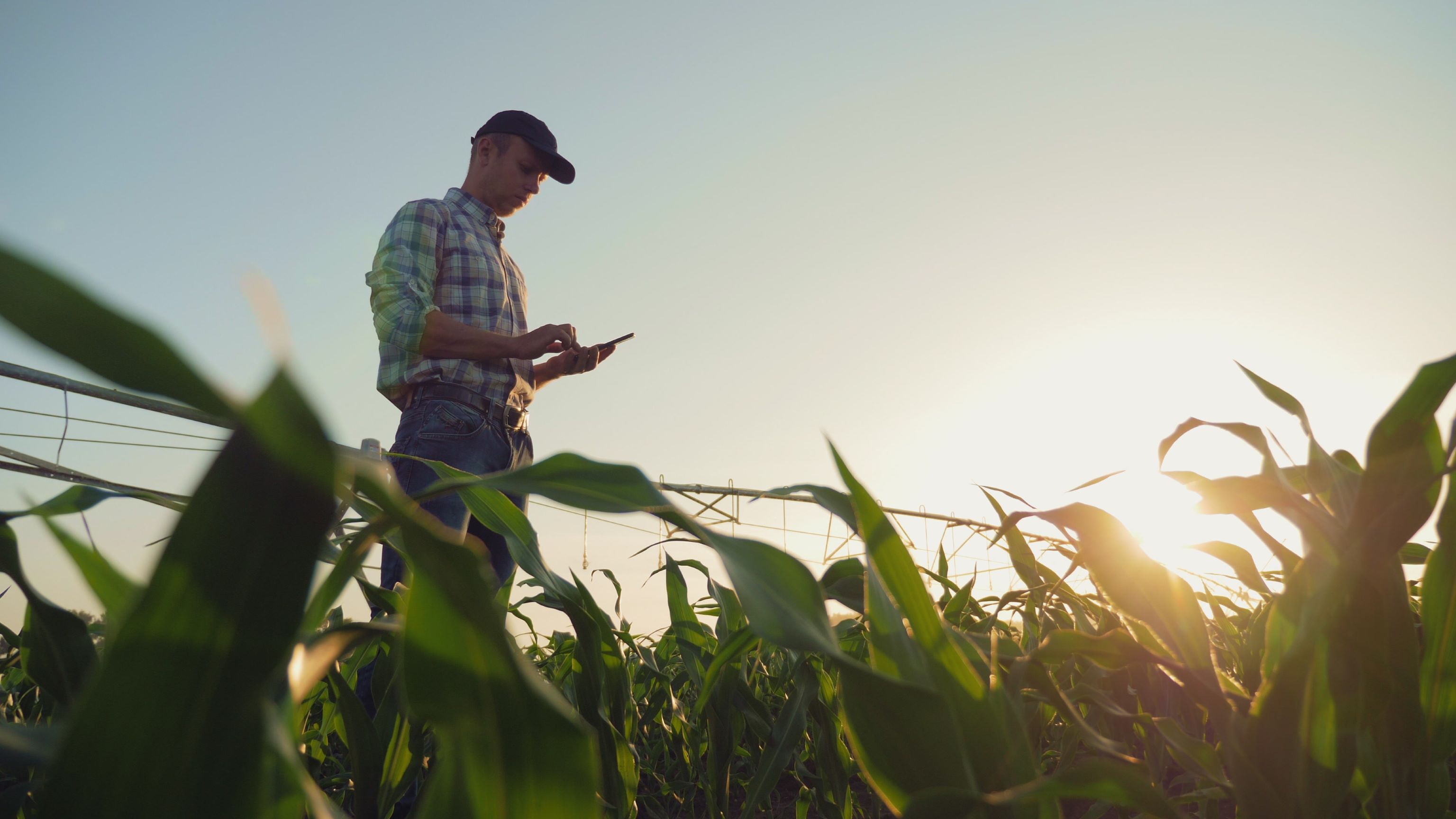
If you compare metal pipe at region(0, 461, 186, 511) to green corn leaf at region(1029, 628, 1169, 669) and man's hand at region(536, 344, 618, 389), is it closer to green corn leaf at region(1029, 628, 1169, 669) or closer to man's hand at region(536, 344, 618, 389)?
green corn leaf at region(1029, 628, 1169, 669)

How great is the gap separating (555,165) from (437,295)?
0.69 meters

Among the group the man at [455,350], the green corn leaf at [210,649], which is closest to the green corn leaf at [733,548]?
the green corn leaf at [210,649]

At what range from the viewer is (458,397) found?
1.69 meters

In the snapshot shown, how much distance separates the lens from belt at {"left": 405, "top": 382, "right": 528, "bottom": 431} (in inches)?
66.1

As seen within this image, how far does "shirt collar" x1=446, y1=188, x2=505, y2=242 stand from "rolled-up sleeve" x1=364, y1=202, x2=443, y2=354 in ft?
0.69

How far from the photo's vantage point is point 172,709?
137 mm

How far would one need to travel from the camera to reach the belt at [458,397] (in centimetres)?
168

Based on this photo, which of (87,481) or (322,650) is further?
(87,481)

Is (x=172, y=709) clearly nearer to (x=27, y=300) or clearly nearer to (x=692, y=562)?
(x=27, y=300)

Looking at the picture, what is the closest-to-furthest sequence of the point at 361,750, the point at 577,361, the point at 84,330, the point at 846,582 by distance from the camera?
1. the point at 84,330
2. the point at 361,750
3. the point at 846,582
4. the point at 577,361

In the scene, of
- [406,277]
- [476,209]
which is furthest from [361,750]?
[476,209]

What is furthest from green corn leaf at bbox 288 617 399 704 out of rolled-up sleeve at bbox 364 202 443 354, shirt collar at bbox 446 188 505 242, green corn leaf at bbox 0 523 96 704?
shirt collar at bbox 446 188 505 242

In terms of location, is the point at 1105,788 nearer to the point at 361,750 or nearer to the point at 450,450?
the point at 361,750

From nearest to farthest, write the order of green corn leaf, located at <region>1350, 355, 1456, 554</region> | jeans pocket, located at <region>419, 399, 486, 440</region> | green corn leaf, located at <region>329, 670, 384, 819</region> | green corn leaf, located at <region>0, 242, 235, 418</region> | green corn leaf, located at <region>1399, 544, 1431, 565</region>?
green corn leaf, located at <region>0, 242, 235, 418</region> → green corn leaf, located at <region>1350, 355, 1456, 554</region> → green corn leaf, located at <region>329, 670, 384, 819</region> → green corn leaf, located at <region>1399, 544, 1431, 565</region> → jeans pocket, located at <region>419, 399, 486, 440</region>
